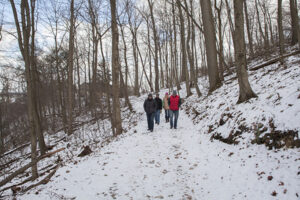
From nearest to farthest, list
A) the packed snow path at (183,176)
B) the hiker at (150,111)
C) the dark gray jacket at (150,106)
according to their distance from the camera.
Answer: the packed snow path at (183,176) < the hiker at (150,111) < the dark gray jacket at (150,106)

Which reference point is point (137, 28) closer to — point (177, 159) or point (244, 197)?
point (177, 159)

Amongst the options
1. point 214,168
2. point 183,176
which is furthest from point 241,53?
point 183,176

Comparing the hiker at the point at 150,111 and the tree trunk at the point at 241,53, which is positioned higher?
the tree trunk at the point at 241,53

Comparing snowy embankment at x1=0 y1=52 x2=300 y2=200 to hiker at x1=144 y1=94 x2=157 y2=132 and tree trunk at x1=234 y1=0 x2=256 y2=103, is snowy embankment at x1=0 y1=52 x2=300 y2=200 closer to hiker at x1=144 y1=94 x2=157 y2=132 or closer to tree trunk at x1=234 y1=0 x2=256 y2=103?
tree trunk at x1=234 y1=0 x2=256 y2=103

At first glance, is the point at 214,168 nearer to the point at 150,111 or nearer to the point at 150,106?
the point at 150,111

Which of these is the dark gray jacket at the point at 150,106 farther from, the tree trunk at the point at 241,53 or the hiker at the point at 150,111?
the tree trunk at the point at 241,53

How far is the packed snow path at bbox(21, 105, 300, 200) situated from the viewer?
303 cm

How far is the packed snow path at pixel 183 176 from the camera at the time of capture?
3.03m

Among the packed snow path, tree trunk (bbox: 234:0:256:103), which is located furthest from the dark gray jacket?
tree trunk (bbox: 234:0:256:103)

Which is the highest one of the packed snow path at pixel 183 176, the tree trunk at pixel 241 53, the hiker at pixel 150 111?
the tree trunk at pixel 241 53

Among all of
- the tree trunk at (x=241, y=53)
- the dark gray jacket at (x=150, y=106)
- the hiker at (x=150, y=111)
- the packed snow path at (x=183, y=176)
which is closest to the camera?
the packed snow path at (x=183, y=176)

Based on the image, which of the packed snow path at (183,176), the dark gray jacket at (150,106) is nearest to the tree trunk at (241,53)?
the packed snow path at (183,176)

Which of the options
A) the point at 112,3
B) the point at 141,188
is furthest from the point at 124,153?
the point at 112,3

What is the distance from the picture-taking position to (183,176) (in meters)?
4.07
